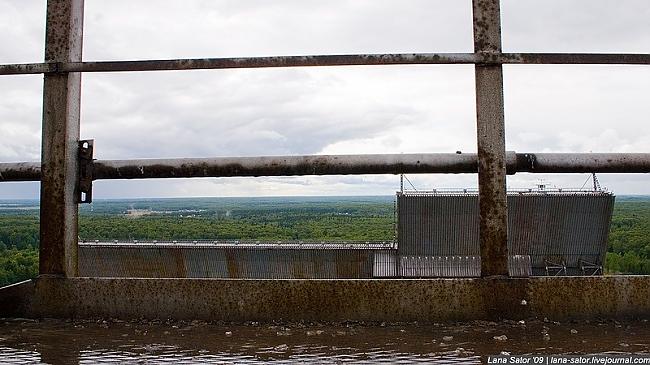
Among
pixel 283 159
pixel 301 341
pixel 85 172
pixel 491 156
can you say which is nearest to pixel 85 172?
pixel 85 172

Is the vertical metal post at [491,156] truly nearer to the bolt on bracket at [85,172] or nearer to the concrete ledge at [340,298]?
the concrete ledge at [340,298]

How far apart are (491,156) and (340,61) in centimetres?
87

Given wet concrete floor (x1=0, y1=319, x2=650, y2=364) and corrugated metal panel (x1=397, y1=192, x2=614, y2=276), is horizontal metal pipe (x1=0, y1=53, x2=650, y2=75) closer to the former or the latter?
wet concrete floor (x1=0, y1=319, x2=650, y2=364)

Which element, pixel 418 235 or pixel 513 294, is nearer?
pixel 513 294

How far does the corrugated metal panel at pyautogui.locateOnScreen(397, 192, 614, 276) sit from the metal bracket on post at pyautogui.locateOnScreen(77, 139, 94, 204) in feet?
32.5

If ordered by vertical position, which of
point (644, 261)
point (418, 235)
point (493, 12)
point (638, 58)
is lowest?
point (644, 261)

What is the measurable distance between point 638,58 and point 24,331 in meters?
3.23

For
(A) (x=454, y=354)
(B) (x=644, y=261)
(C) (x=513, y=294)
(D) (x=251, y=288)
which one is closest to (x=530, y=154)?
(C) (x=513, y=294)

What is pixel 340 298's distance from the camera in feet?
8.44

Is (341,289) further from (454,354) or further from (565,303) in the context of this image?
(565,303)

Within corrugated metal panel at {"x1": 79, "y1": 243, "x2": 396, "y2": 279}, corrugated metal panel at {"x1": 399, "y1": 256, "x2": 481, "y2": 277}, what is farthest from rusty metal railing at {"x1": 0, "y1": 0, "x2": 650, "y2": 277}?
corrugated metal panel at {"x1": 79, "y1": 243, "x2": 396, "y2": 279}

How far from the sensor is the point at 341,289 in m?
2.58

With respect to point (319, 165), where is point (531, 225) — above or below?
below

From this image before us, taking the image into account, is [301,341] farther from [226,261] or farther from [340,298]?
[226,261]
